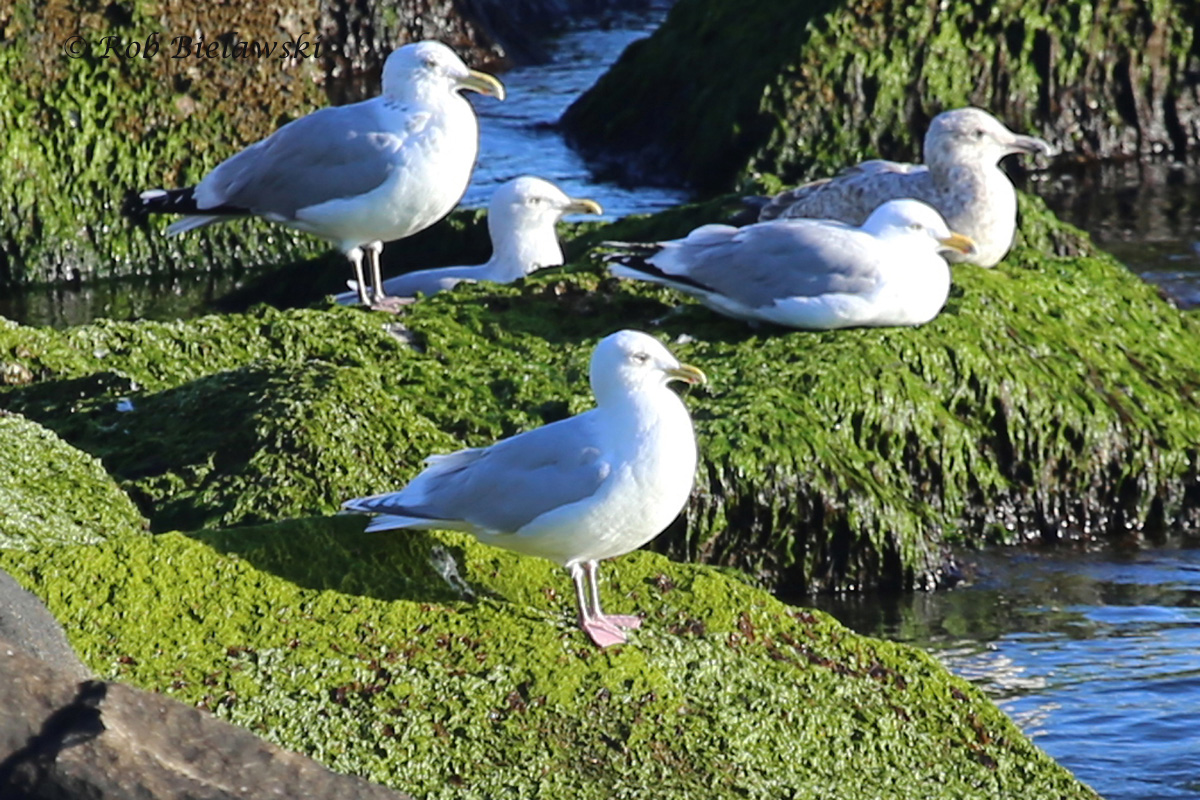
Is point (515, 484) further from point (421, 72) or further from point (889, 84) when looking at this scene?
point (889, 84)

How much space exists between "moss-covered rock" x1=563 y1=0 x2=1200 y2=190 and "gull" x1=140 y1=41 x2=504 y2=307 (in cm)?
525

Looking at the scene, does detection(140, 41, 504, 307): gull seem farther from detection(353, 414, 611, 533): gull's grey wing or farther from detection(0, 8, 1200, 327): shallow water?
A: detection(353, 414, 611, 533): gull's grey wing

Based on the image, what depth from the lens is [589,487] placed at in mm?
5223

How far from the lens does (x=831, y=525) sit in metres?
7.56

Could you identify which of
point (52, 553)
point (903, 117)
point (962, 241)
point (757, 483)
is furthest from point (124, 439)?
point (903, 117)

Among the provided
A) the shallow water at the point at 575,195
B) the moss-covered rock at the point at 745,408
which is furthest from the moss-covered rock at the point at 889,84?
the moss-covered rock at the point at 745,408

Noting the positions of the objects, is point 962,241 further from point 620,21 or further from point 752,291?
point 620,21

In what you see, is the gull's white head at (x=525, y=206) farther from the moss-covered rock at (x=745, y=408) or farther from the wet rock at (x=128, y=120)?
the wet rock at (x=128, y=120)

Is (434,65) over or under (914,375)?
over

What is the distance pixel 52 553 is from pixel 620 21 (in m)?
18.6

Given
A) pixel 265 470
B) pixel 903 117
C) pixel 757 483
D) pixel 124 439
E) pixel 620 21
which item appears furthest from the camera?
pixel 620 21

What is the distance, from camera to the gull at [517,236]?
991 centimetres

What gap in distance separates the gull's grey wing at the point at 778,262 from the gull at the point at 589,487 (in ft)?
9.45

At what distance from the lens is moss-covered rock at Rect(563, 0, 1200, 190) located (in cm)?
1413
